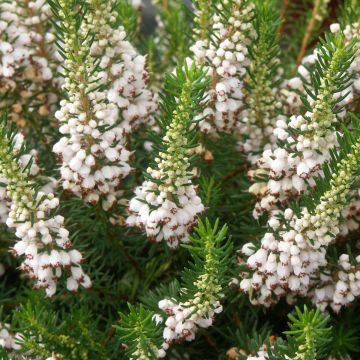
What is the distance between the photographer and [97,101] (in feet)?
6.54

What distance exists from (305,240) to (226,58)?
2.02 feet

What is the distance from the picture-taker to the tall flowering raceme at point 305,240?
1770 mm

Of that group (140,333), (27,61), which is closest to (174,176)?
(140,333)

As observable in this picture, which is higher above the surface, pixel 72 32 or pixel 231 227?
pixel 72 32

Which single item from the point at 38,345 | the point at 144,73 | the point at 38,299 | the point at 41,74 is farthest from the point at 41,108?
the point at 38,345

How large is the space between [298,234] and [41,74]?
1.18 meters

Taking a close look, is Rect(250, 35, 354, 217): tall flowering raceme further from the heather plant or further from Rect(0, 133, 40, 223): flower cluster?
Rect(0, 133, 40, 223): flower cluster

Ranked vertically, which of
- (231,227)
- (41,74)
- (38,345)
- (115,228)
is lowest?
(38,345)

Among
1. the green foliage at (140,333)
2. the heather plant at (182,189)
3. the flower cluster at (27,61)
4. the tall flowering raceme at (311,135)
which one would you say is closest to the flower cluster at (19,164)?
the heather plant at (182,189)

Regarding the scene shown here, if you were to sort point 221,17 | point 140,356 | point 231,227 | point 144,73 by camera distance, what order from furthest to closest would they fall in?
1. point 231,227
2. point 144,73
3. point 221,17
4. point 140,356

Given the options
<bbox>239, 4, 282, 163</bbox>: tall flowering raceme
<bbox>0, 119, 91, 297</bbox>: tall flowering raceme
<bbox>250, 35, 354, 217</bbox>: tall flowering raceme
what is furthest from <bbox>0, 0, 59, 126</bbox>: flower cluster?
<bbox>250, 35, 354, 217</bbox>: tall flowering raceme

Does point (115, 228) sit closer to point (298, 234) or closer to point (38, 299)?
point (38, 299)

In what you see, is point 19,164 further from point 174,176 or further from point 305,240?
point 305,240

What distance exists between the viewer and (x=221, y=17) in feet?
6.89
